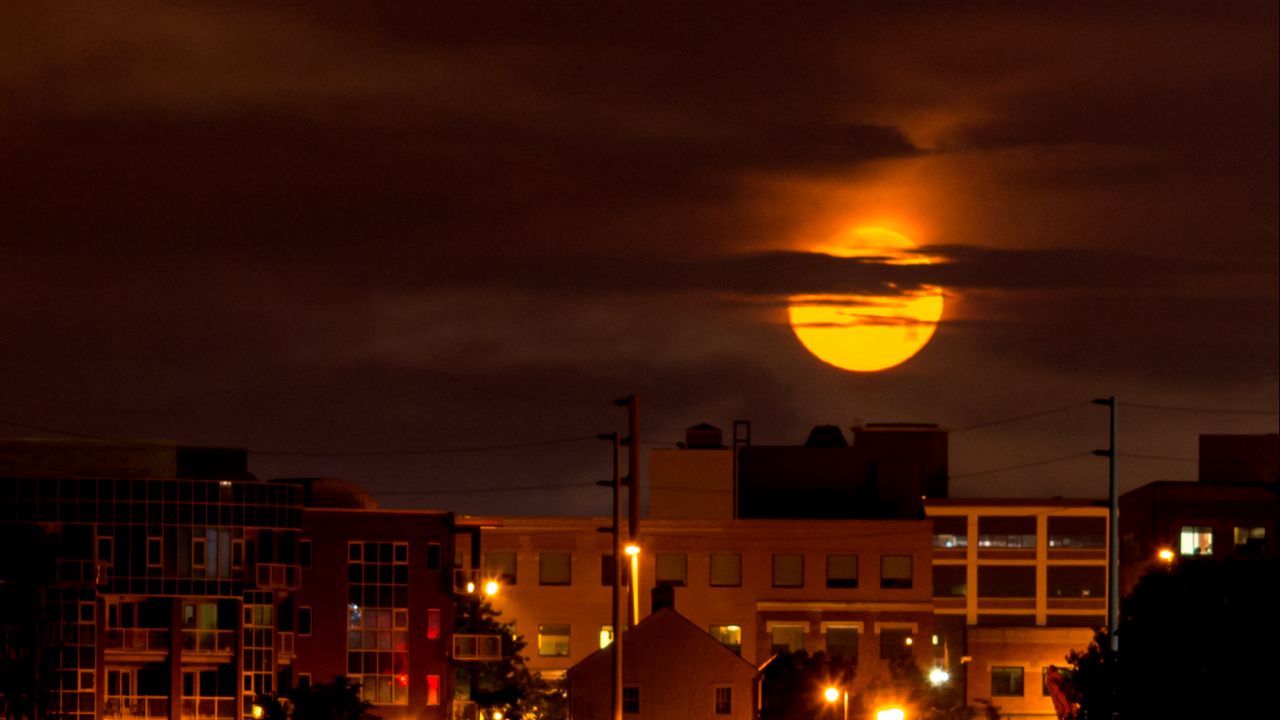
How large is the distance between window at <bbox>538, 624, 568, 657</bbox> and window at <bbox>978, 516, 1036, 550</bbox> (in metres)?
34.8

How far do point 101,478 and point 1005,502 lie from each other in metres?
74.4

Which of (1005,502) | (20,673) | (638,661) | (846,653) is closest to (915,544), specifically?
(846,653)

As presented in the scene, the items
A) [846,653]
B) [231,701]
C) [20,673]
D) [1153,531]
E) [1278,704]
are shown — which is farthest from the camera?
[1153,531]

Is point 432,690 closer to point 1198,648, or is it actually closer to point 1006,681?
point 1006,681

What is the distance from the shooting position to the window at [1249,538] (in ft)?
489

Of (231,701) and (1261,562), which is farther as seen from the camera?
(231,701)

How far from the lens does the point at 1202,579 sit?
75.0 metres

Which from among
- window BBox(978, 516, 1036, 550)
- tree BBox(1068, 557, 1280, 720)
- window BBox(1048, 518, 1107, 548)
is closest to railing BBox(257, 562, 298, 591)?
tree BBox(1068, 557, 1280, 720)

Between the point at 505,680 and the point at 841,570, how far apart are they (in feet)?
92.1

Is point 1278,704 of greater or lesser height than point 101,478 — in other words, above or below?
below

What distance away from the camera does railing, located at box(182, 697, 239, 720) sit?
105m

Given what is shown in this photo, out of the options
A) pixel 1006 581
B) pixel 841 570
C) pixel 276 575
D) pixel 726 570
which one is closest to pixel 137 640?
pixel 276 575

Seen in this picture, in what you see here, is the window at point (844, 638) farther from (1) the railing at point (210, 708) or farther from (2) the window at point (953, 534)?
(1) the railing at point (210, 708)

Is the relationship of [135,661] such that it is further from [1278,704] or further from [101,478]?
[1278,704]
